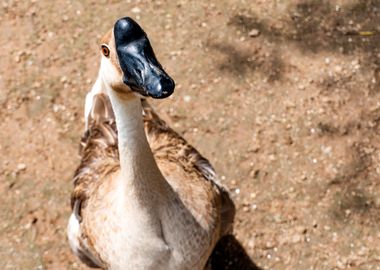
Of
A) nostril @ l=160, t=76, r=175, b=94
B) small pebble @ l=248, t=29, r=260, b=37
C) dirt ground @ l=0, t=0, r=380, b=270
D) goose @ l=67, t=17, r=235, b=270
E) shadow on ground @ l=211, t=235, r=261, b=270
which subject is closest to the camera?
nostril @ l=160, t=76, r=175, b=94

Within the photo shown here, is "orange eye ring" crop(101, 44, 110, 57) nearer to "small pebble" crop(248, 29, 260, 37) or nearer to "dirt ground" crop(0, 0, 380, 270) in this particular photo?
"dirt ground" crop(0, 0, 380, 270)

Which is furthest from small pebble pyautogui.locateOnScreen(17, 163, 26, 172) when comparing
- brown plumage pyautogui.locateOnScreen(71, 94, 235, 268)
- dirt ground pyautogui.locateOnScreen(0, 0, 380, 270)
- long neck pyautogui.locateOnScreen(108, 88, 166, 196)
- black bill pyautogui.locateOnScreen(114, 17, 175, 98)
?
black bill pyautogui.locateOnScreen(114, 17, 175, 98)

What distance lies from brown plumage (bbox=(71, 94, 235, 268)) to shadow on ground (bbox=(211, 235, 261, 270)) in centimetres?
42

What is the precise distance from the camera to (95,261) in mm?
3834

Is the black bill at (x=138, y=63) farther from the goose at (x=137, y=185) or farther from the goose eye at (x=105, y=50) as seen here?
the goose eye at (x=105, y=50)

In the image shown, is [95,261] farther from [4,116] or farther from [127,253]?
[4,116]

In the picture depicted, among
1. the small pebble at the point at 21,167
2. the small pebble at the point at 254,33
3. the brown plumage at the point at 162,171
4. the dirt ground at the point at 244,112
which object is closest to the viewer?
the brown plumage at the point at 162,171

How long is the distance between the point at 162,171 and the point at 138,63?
3.72ft

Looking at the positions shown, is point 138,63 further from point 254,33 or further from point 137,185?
point 254,33

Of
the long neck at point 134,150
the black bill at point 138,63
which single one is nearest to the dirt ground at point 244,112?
the long neck at point 134,150

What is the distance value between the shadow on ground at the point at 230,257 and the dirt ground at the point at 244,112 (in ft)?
0.14

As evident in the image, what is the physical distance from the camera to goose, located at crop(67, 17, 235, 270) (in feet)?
8.41

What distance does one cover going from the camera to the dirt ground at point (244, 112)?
4426 millimetres

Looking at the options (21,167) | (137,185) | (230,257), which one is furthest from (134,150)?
(21,167)
